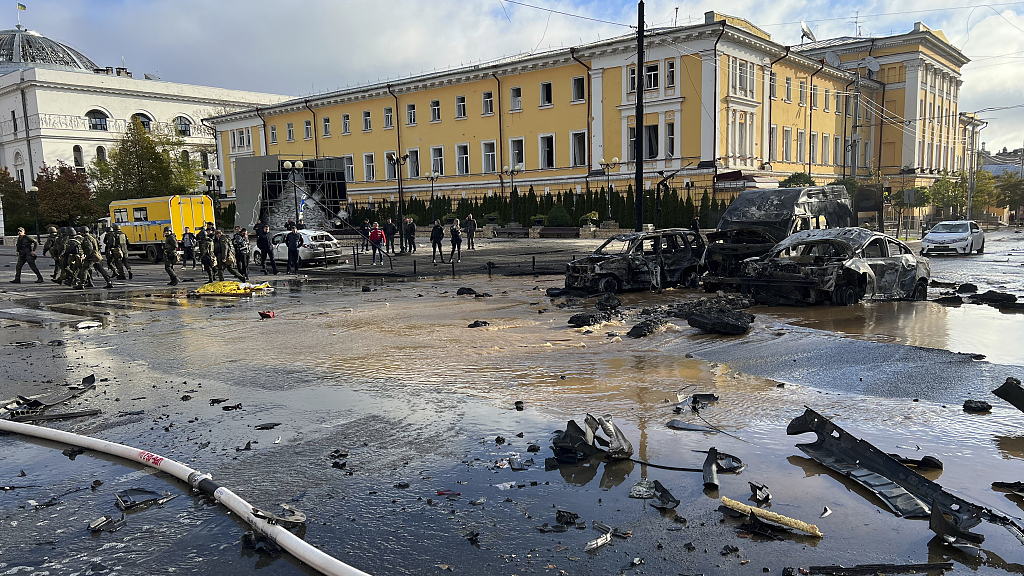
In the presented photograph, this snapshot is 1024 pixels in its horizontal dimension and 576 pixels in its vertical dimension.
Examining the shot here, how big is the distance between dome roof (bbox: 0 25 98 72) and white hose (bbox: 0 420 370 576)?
291 feet

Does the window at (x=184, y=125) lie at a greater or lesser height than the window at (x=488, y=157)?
greater

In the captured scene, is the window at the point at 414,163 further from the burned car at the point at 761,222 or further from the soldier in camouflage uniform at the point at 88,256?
the burned car at the point at 761,222

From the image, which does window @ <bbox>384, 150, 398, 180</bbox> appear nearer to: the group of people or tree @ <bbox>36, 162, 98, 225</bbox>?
tree @ <bbox>36, 162, 98, 225</bbox>

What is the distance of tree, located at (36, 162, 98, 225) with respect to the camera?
174 feet

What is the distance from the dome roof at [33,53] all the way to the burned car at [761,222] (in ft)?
280

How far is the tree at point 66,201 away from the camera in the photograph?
53.2 metres

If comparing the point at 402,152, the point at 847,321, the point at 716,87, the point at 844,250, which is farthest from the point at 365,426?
Result: the point at 402,152

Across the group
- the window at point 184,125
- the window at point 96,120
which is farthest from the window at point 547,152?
the window at point 96,120

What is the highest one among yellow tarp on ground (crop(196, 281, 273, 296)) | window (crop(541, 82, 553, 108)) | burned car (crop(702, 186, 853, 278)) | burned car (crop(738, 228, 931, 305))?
window (crop(541, 82, 553, 108))

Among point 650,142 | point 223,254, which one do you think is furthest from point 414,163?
point 223,254

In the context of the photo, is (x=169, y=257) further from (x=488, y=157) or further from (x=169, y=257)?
(x=488, y=157)

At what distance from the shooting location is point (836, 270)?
12.8m

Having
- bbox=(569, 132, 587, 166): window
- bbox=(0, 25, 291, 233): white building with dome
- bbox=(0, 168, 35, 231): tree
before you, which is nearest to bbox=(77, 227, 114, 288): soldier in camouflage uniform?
bbox=(569, 132, 587, 166): window

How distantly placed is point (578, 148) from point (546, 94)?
14.9 ft
